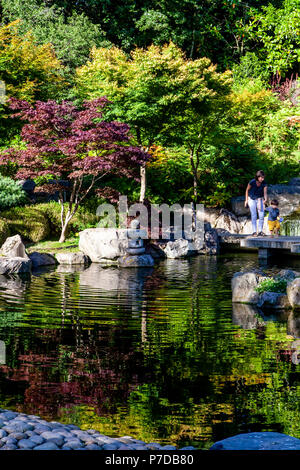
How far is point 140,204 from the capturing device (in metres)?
16.7

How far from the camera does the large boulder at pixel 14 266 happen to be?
11547 mm

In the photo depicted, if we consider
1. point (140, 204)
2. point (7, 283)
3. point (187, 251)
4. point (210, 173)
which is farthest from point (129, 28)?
point (7, 283)

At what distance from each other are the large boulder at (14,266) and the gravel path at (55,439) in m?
8.20

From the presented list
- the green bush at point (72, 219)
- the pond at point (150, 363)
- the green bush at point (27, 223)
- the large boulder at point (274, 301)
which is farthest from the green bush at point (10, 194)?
the large boulder at point (274, 301)

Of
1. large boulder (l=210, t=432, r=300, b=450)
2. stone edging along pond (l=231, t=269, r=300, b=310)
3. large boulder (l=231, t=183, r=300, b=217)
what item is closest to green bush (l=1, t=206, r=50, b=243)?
large boulder (l=231, t=183, r=300, b=217)

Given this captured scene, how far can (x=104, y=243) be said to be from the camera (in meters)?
13.5

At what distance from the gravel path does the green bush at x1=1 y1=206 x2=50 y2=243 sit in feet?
38.5

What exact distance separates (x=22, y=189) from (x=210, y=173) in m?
6.73

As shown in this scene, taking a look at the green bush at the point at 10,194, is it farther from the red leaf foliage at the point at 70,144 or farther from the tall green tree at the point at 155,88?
the tall green tree at the point at 155,88

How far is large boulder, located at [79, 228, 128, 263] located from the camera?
13398 mm

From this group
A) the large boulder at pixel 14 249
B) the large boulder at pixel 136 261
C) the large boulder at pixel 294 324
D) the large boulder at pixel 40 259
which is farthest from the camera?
the large boulder at pixel 136 261

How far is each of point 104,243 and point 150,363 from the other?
27.7 ft

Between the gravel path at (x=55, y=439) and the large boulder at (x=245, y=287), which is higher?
→ the large boulder at (x=245, y=287)
